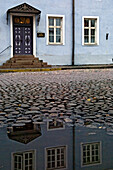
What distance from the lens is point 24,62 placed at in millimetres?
23734

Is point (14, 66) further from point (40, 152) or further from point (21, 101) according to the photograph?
point (40, 152)

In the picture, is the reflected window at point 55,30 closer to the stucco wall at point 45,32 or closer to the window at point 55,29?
the window at point 55,29

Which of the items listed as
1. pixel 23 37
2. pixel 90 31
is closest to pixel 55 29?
pixel 23 37

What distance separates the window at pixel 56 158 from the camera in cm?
297

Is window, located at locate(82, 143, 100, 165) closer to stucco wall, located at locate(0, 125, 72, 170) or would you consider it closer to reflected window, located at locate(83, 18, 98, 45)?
stucco wall, located at locate(0, 125, 72, 170)

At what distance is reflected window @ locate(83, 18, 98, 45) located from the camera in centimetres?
2591

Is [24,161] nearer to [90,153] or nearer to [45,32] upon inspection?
[90,153]

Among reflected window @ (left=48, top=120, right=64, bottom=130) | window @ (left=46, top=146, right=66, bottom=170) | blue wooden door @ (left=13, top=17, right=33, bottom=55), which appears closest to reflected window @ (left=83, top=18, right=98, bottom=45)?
blue wooden door @ (left=13, top=17, right=33, bottom=55)

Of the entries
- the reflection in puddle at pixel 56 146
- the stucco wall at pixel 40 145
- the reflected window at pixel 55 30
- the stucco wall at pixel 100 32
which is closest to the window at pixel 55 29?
the reflected window at pixel 55 30

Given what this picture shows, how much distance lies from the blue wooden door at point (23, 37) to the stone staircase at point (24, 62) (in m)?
0.62

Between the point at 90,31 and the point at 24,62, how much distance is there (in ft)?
18.9

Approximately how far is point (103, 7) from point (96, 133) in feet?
75.5

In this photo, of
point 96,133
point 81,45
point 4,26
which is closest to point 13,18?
point 4,26

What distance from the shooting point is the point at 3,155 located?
10.6ft
